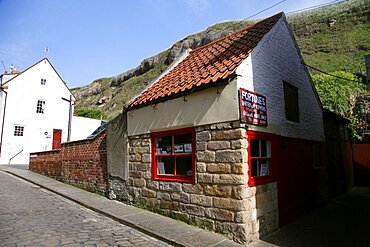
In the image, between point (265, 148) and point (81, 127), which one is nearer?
point (265, 148)

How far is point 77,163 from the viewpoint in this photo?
34.9 ft

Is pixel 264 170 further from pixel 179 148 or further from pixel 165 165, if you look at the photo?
pixel 165 165

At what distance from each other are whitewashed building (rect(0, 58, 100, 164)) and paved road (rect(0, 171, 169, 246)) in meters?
14.6

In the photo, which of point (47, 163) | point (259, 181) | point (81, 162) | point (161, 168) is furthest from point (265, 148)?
point (47, 163)

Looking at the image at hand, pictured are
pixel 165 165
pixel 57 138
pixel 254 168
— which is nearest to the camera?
pixel 254 168

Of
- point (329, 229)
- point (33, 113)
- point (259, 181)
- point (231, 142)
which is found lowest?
point (329, 229)

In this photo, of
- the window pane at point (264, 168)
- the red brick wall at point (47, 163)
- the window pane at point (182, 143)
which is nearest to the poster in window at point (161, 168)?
the window pane at point (182, 143)

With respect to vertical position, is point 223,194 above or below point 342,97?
below

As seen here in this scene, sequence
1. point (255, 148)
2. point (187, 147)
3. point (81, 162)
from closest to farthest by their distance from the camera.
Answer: point (255, 148), point (187, 147), point (81, 162)

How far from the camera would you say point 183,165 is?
624 centimetres

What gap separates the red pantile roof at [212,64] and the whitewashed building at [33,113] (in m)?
15.6

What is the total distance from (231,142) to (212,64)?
2.74 m

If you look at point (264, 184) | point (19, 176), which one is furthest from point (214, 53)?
point (19, 176)

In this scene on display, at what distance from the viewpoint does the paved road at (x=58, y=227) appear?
15.6 feet
